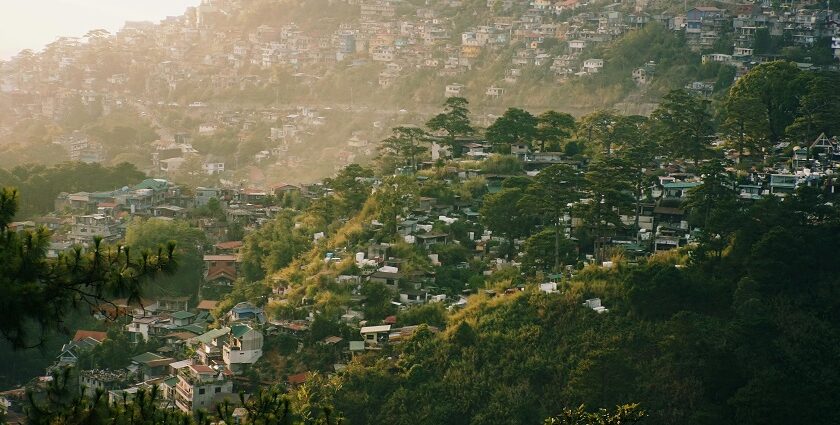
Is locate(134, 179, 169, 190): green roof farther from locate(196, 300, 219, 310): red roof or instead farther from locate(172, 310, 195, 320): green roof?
locate(172, 310, 195, 320): green roof

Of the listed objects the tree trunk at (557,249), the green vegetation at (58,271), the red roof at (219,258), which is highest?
the green vegetation at (58,271)

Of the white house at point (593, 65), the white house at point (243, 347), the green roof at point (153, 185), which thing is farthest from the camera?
the white house at point (593, 65)

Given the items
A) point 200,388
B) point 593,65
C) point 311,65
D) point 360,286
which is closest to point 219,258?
point 360,286

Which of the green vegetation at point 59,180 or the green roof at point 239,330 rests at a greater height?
the green roof at point 239,330

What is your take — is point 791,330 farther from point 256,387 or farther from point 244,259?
point 244,259

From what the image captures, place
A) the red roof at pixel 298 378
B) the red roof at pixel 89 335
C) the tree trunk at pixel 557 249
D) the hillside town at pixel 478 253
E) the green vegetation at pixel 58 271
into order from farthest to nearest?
1. the red roof at pixel 89 335
2. the tree trunk at pixel 557 249
3. the red roof at pixel 298 378
4. the hillside town at pixel 478 253
5. the green vegetation at pixel 58 271

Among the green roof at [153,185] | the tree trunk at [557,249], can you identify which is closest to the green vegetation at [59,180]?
the green roof at [153,185]

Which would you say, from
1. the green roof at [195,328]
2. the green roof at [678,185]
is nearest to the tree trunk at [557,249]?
the green roof at [678,185]

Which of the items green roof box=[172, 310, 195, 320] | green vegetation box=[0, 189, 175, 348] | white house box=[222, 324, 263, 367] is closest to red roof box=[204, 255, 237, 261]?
green roof box=[172, 310, 195, 320]

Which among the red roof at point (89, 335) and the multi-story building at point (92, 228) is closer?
the red roof at point (89, 335)

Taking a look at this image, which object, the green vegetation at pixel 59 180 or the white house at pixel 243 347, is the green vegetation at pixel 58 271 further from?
the green vegetation at pixel 59 180
